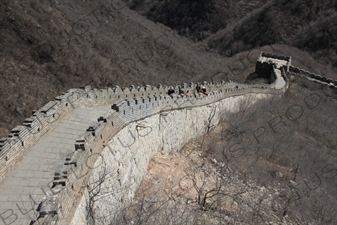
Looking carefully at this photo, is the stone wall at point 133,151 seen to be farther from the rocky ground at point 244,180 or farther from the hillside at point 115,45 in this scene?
the hillside at point 115,45

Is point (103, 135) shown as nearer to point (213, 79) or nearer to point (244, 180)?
point (244, 180)

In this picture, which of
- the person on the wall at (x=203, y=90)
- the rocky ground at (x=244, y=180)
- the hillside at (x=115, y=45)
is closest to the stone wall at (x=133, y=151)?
the rocky ground at (x=244, y=180)

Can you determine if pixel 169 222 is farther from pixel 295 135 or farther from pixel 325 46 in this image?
pixel 325 46

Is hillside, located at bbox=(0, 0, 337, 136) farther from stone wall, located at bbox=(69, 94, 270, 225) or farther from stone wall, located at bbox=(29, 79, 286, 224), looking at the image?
stone wall, located at bbox=(29, 79, 286, 224)

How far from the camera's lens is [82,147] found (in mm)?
7652

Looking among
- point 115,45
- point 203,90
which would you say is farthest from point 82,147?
point 115,45

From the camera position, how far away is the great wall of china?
271 inches

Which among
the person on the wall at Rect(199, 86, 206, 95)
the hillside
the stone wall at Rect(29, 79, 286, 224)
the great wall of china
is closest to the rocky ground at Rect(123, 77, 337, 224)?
the great wall of china

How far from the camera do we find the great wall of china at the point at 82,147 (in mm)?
6875

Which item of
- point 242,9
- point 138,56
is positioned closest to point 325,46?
point 138,56

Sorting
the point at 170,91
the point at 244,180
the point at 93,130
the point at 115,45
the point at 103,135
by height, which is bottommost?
the point at 244,180

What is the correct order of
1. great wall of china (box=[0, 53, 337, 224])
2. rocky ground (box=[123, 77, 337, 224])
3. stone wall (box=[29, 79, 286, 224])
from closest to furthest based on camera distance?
stone wall (box=[29, 79, 286, 224]) → great wall of china (box=[0, 53, 337, 224]) → rocky ground (box=[123, 77, 337, 224])

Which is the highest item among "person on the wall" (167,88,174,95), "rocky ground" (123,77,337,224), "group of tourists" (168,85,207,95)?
"person on the wall" (167,88,174,95)

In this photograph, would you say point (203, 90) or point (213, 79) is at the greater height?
point (203, 90)
